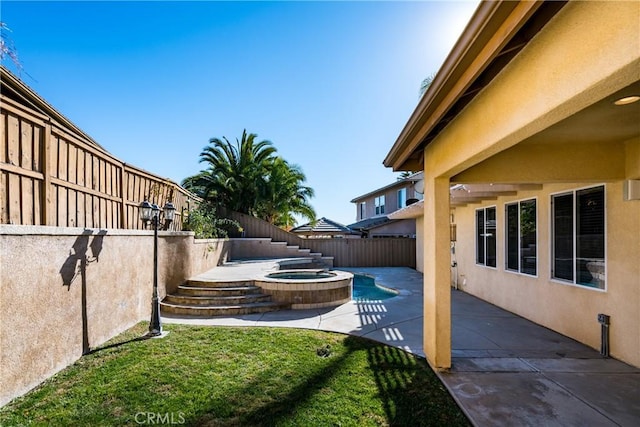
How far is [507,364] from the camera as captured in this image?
4.92m

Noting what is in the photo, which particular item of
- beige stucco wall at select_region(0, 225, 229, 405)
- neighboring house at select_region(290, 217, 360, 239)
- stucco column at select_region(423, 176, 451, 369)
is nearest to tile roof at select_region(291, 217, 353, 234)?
neighboring house at select_region(290, 217, 360, 239)

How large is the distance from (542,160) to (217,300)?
8.17 metres

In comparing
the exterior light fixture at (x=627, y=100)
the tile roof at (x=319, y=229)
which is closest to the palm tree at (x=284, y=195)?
the tile roof at (x=319, y=229)

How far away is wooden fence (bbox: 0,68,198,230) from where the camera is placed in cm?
397

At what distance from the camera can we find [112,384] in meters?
4.20

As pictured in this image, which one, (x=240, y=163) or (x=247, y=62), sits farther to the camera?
(x=240, y=163)

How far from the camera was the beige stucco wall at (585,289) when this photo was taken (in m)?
4.91

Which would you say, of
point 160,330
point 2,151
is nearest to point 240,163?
point 160,330

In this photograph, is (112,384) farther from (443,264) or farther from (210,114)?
(210,114)

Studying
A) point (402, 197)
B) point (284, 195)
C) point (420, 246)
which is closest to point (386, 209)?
point (402, 197)

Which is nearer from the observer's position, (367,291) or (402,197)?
(367,291)

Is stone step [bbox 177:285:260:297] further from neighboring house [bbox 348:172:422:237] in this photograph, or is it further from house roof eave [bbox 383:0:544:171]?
neighboring house [bbox 348:172:422:237]

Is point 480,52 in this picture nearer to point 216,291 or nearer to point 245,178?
point 216,291

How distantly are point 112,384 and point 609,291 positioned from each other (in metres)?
8.21
